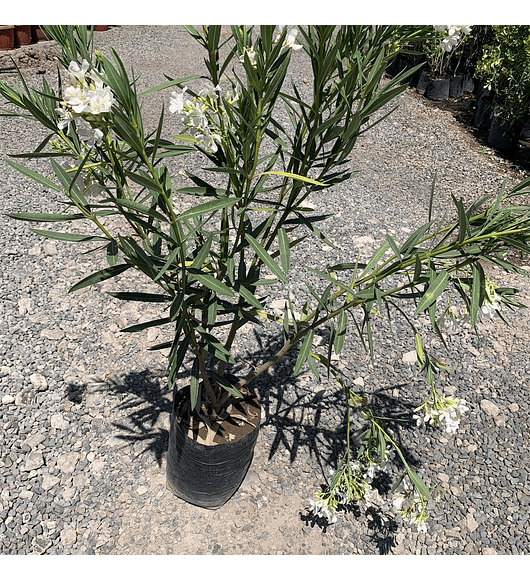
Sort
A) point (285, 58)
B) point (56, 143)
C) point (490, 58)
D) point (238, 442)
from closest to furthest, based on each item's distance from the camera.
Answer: point (285, 58) → point (56, 143) → point (238, 442) → point (490, 58)

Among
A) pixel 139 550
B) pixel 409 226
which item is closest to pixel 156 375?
pixel 139 550

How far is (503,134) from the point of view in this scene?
4.59m

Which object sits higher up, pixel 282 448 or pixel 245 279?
pixel 245 279

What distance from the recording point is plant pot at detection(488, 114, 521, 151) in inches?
178

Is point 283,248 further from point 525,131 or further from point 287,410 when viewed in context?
point 525,131

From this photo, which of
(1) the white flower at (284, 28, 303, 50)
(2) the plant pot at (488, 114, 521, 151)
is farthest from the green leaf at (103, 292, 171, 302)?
(2) the plant pot at (488, 114, 521, 151)

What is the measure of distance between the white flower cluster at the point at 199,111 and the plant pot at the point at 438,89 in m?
5.11

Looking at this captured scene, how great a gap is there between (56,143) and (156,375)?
1.33m

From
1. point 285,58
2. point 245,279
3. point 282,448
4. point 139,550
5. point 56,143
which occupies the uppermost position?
point 285,58

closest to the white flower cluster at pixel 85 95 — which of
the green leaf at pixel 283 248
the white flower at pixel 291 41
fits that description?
the white flower at pixel 291 41

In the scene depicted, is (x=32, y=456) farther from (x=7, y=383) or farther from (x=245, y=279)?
(x=245, y=279)

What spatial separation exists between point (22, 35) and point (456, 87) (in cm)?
480

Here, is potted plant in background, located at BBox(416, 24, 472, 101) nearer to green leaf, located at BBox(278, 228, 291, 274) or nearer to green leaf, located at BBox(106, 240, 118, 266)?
green leaf, located at BBox(278, 228, 291, 274)

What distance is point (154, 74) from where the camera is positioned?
19.0 ft
